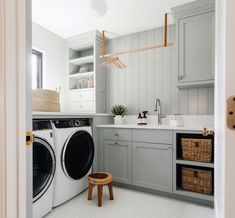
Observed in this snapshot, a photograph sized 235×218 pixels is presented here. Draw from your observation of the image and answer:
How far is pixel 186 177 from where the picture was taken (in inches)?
81.4

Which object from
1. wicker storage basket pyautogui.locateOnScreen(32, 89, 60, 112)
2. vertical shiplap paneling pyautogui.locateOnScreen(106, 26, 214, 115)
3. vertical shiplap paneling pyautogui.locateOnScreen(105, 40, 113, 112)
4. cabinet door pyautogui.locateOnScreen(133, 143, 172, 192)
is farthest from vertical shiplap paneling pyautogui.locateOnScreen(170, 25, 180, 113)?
wicker storage basket pyautogui.locateOnScreen(32, 89, 60, 112)

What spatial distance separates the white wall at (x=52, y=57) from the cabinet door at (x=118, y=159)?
1.50m

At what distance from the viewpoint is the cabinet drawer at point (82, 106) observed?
124 inches

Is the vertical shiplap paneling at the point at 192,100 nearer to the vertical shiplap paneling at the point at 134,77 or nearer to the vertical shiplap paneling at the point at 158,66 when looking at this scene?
the vertical shiplap paneling at the point at 158,66

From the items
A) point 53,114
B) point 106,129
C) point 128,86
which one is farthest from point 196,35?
point 53,114

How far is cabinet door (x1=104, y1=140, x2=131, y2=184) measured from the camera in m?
A: 2.35

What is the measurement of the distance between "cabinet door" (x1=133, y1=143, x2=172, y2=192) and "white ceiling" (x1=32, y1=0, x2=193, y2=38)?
1.88m

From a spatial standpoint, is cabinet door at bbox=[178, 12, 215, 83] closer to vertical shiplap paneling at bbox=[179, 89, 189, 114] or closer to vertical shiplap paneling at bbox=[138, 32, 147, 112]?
vertical shiplap paneling at bbox=[179, 89, 189, 114]

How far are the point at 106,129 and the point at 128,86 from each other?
987 millimetres

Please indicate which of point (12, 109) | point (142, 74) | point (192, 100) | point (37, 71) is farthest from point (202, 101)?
point (37, 71)

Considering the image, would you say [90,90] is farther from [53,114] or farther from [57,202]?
[57,202]

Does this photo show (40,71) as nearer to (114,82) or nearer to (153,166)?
(114,82)

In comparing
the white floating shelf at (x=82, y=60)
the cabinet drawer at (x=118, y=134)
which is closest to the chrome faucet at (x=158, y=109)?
the cabinet drawer at (x=118, y=134)

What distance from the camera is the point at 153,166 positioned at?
2.18 metres
